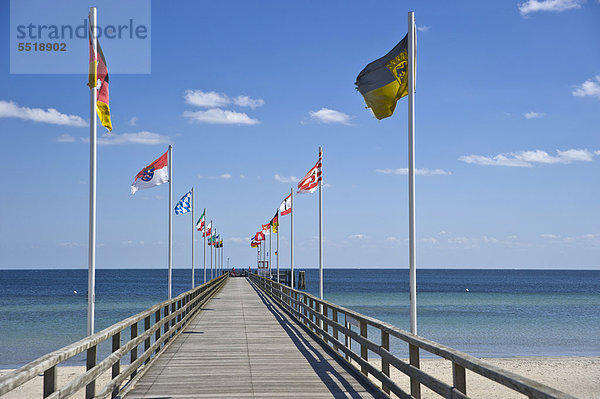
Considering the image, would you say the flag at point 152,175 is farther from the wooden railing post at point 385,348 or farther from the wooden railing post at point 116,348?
the wooden railing post at point 385,348

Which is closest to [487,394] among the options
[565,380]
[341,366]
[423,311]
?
[565,380]

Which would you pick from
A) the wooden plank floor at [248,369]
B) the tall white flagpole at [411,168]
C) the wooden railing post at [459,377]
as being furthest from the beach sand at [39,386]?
the wooden railing post at [459,377]

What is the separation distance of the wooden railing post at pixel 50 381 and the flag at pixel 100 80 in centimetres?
654

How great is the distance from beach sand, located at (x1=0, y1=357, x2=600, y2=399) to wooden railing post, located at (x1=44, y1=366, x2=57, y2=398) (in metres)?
12.2

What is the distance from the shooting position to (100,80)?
11.5 meters

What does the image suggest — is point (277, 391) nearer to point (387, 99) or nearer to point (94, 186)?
point (94, 186)

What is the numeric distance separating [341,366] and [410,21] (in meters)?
5.89

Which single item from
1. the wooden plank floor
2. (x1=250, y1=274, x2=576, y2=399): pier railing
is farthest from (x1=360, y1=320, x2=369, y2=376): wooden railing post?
the wooden plank floor

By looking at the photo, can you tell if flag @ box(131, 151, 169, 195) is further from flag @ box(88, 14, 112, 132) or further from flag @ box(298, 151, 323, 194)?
flag @ box(88, 14, 112, 132)

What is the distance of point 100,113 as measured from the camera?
38.1 ft

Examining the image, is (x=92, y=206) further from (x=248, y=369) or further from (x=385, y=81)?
(x=385, y=81)

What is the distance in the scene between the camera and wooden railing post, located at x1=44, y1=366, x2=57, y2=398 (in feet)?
18.9

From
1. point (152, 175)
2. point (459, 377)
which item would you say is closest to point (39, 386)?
point (152, 175)

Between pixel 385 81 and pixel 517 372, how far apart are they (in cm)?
1667
